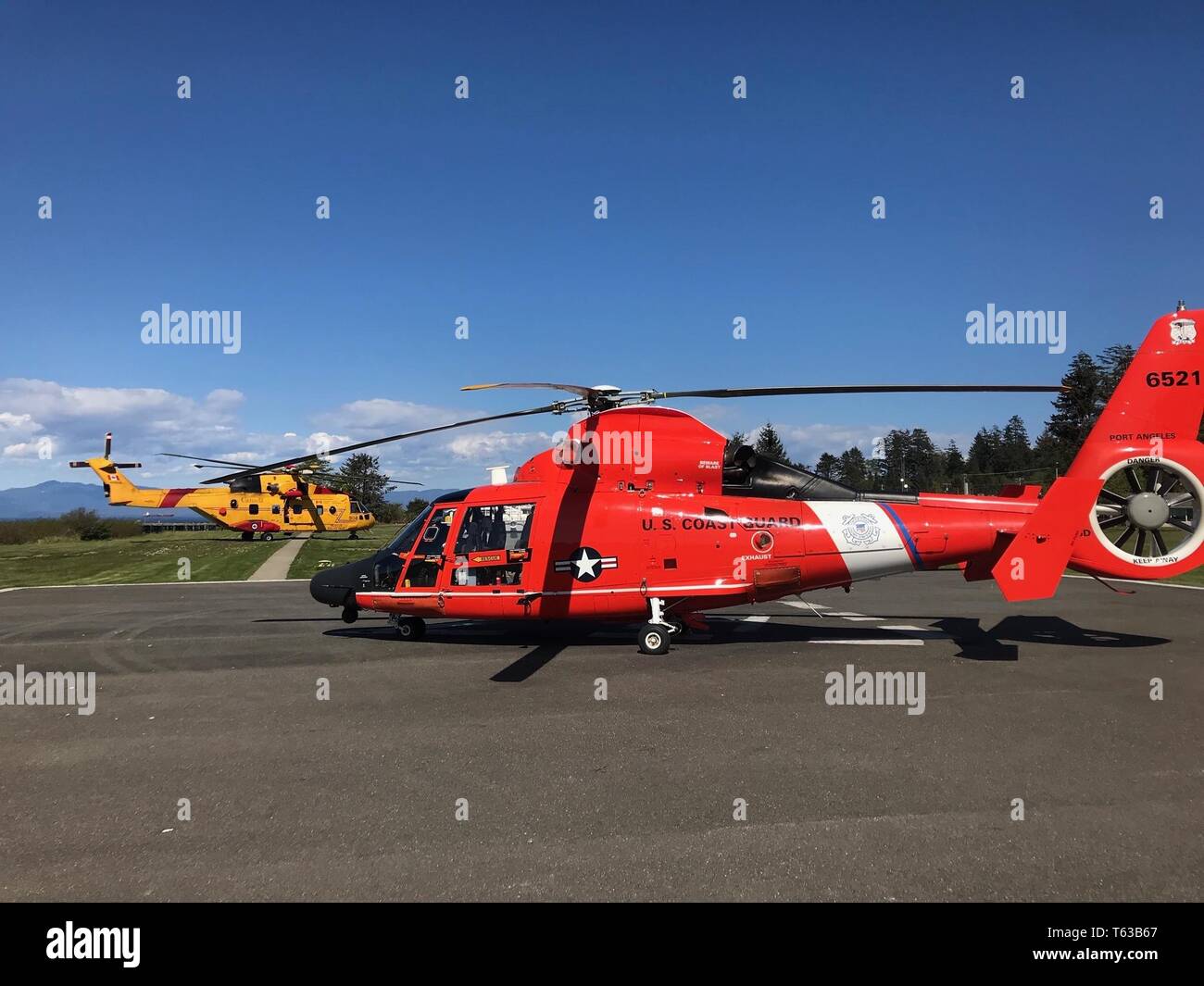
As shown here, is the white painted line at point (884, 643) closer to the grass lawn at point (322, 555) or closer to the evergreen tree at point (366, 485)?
the grass lawn at point (322, 555)

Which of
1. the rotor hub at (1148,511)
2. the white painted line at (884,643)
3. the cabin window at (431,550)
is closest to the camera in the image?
the rotor hub at (1148,511)

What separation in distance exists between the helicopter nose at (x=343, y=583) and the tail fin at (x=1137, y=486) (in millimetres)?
11214

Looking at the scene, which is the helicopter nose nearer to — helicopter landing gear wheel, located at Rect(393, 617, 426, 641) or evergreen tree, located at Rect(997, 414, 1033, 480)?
helicopter landing gear wheel, located at Rect(393, 617, 426, 641)

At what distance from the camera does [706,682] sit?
32.4 ft

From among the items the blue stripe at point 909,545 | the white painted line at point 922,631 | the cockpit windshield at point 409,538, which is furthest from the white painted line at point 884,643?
the cockpit windshield at point 409,538

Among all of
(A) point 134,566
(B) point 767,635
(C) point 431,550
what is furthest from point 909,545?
(A) point 134,566

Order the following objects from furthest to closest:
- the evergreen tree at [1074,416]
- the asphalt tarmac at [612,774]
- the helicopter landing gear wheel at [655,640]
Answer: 1. the evergreen tree at [1074,416]
2. the helicopter landing gear wheel at [655,640]
3. the asphalt tarmac at [612,774]

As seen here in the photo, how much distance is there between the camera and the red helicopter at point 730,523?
1101cm

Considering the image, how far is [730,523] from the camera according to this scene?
1223 centimetres

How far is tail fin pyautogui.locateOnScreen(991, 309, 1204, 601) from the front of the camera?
1066 cm

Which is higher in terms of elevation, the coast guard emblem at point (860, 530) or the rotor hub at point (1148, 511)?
the rotor hub at point (1148, 511)

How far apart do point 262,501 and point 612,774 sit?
157ft
